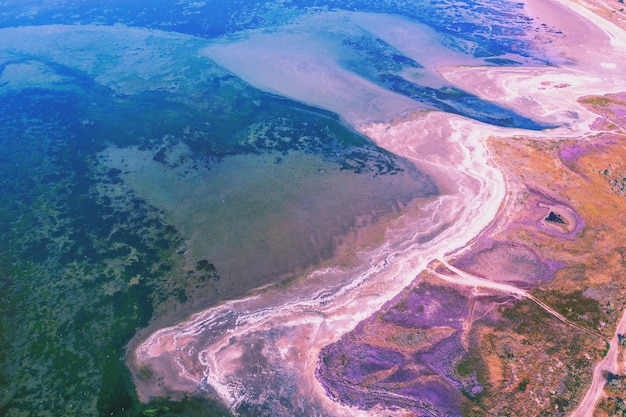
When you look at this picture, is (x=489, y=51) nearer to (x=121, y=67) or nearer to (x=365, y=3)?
(x=365, y=3)

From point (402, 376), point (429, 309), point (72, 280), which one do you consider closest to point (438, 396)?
point (402, 376)

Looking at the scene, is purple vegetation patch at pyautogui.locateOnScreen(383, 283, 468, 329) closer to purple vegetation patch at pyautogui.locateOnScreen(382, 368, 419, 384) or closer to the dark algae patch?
purple vegetation patch at pyautogui.locateOnScreen(382, 368, 419, 384)

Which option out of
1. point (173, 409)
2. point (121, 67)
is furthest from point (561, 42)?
point (173, 409)

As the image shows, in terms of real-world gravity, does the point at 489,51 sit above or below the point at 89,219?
above

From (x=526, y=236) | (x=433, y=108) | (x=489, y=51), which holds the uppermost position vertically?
(x=489, y=51)

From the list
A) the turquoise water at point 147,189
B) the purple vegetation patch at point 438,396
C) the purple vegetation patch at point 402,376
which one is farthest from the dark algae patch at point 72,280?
the purple vegetation patch at point 438,396

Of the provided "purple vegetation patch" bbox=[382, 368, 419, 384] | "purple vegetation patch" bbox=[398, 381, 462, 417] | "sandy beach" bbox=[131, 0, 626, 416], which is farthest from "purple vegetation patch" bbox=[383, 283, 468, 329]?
"purple vegetation patch" bbox=[398, 381, 462, 417]

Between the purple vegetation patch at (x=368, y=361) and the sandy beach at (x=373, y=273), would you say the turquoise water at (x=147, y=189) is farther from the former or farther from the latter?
the purple vegetation patch at (x=368, y=361)

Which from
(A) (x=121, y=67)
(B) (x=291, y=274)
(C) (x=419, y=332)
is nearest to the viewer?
(C) (x=419, y=332)

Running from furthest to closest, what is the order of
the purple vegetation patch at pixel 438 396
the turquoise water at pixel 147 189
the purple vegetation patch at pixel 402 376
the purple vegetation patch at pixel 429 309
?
the purple vegetation patch at pixel 429 309
the turquoise water at pixel 147 189
the purple vegetation patch at pixel 402 376
the purple vegetation patch at pixel 438 396
